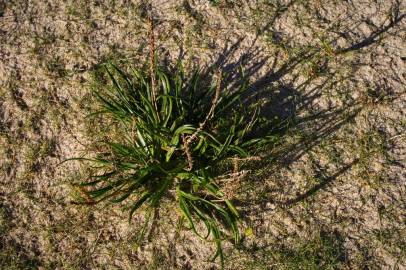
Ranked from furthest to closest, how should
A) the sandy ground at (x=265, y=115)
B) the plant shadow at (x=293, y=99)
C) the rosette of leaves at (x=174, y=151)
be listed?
1. the plant shadow at (x=293, y=99)
2. the sandy ground at (x=265, y=115)
3. the rosette of leaves at (x=174, y=151)

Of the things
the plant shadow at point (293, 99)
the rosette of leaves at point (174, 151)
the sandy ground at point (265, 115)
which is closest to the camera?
the rosette of leaves at point (174, 151)

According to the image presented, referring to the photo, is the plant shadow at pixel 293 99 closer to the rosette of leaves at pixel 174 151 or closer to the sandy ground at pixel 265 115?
the sandy ground at pixel 265 115

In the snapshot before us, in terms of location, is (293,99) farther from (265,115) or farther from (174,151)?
(174,151)

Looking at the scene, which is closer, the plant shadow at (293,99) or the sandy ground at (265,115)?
the sandy ground at (265,115)

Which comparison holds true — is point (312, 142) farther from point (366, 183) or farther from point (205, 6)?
point (205, 6)

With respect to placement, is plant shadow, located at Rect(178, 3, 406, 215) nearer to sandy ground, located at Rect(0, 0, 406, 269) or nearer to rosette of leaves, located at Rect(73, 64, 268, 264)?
sandy ground, located at Rect(0, 0, 406, 269)

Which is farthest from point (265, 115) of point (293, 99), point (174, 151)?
point (174, 151)

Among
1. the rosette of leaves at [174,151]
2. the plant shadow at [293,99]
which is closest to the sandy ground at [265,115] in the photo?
the plant shadow at [293,99]

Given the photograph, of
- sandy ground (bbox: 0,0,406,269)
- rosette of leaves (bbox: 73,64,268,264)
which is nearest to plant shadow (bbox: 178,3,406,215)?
sandy ground (bbox: 0,0,406,269)
